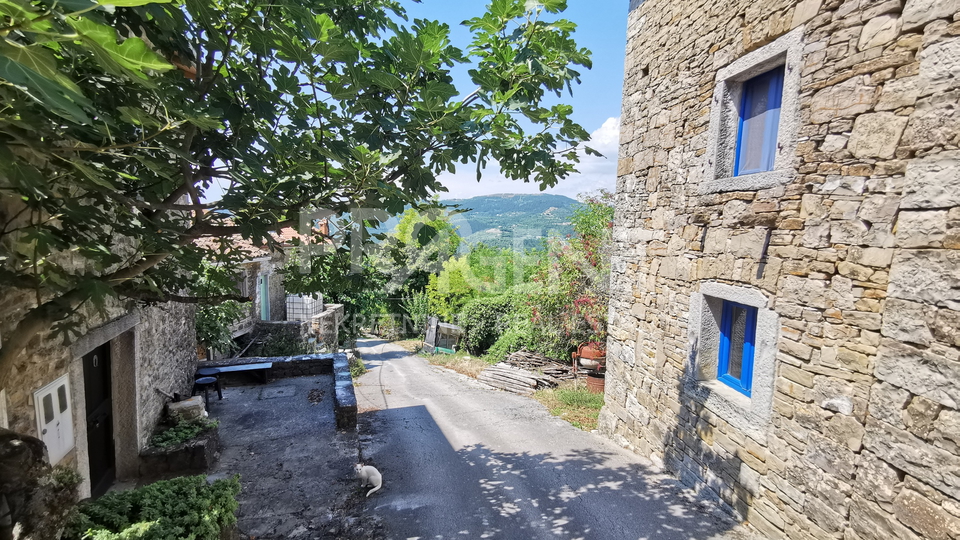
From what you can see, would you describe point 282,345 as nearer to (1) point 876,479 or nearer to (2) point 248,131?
(2) point 248,131

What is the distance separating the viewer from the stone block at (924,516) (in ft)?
8.30

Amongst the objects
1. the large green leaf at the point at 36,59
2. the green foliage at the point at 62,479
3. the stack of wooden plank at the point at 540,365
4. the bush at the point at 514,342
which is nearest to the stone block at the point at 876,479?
the large green leaf at the point at 36,59

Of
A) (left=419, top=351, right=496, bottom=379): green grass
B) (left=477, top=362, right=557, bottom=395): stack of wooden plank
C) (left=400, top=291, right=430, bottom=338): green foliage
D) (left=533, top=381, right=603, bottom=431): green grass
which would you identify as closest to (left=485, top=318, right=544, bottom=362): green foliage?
(left=419, top=351, right=496, bottom=379): green grass

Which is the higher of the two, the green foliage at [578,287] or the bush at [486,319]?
the green foliage at [578,287]

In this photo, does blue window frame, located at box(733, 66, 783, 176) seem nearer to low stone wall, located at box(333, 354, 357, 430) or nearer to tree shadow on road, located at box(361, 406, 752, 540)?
tree shadow on road, located at box(361, 406, 752, 540)

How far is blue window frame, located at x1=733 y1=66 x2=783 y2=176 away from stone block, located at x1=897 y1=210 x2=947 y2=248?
1297mm

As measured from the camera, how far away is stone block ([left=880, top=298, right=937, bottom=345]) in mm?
2662

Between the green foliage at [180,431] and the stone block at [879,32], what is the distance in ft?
24.3

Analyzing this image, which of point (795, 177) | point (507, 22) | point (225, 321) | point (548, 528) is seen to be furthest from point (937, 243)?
point (225, 321)

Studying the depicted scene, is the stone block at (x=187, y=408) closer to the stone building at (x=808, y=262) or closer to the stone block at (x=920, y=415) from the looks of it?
the stone building at (x=808, y=262)

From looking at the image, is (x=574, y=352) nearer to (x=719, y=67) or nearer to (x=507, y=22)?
(x=719, y=67)

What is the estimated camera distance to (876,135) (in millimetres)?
2969

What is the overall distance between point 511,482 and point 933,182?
4.65m

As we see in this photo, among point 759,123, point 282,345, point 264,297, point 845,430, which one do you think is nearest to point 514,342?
point 282,345
